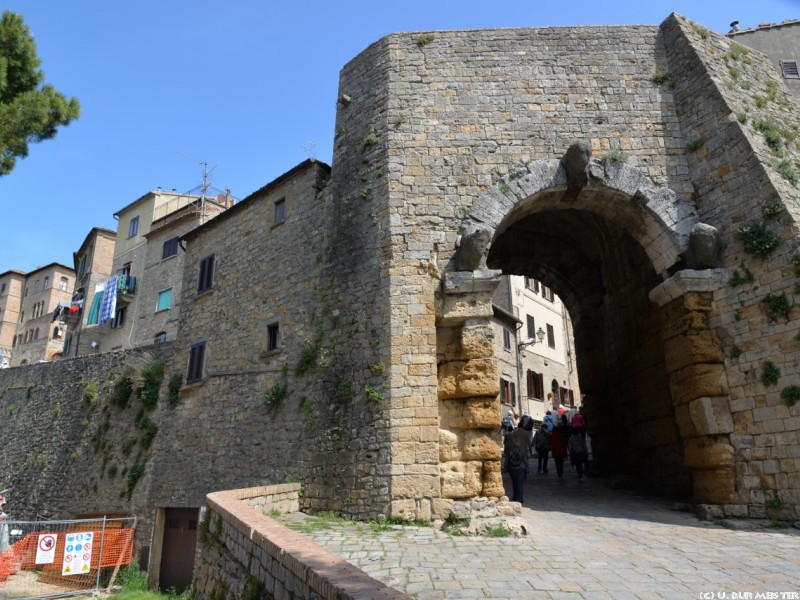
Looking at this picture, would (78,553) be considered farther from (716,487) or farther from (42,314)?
(42,314)

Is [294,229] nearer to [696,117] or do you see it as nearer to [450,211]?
[450,211]

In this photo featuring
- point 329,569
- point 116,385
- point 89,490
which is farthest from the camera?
point 116,385

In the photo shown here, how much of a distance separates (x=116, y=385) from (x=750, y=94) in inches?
726

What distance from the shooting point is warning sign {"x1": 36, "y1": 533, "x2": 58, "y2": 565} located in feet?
39.2

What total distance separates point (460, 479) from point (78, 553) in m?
9.63

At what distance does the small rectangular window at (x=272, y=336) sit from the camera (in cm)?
1224

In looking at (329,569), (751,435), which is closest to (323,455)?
(329,569)

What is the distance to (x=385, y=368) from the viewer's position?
28.9 feet

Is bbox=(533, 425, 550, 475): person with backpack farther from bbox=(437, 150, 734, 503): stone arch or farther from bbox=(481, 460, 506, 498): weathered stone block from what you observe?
bbox=(481, 460, 506, 498): weathered stone block

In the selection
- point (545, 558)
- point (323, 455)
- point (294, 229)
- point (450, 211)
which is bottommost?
point (545, 558)

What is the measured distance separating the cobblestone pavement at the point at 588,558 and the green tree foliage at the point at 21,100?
7.73m

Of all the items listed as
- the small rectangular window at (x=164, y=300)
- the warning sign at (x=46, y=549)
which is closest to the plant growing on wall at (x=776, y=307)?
the warning sign at (x=46, y=549)

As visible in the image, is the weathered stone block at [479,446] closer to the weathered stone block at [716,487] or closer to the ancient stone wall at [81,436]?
the weathered stone block at [716,487]

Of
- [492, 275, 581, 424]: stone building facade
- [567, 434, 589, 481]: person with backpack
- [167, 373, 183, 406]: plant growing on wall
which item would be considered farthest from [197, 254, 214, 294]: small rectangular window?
[492, 275, 581, 424]: stone building facade
